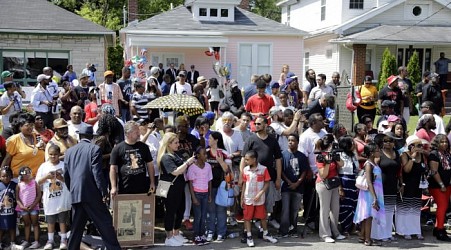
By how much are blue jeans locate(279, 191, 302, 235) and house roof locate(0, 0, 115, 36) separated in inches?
567

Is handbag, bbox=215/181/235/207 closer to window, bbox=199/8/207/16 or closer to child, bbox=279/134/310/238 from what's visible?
child, bbox=279/134/310/238

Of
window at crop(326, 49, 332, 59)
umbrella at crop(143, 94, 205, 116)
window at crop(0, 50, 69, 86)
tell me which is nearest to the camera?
umbrella at crop(143, 94, 205, 116)

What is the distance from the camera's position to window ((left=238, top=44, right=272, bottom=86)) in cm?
2456

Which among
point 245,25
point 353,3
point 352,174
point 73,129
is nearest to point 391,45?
point 353,3

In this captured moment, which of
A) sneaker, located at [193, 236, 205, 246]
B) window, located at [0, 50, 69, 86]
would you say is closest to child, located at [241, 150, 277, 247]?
sneaker, located at [193, 236, 205, 246]

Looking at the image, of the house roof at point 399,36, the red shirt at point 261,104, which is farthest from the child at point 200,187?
the house roof at point 399,36

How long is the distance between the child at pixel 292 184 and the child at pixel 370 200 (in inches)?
35.7

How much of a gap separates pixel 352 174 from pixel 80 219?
4.09 meters

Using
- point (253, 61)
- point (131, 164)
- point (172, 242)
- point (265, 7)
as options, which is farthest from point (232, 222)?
point (265, 7)

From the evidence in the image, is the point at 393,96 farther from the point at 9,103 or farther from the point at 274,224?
the point at 9,103

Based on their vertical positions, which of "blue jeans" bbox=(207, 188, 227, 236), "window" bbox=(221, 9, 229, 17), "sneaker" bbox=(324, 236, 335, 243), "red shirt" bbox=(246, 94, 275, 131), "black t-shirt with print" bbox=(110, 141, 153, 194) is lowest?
"sneaker" bbox=(324, 236, 335, 243)

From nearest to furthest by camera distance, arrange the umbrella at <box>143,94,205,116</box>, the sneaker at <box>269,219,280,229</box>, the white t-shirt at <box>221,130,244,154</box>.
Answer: the white t-shirt at <box>221,130,244,154</box> < the sneaker at <box>269,219,280,229</box> < the umbrella at <box>143,94,205,116</box>

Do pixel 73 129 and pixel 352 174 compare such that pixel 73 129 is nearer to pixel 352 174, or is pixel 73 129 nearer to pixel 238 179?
pixel 238 179

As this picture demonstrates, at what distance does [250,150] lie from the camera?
308 inches
